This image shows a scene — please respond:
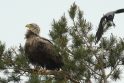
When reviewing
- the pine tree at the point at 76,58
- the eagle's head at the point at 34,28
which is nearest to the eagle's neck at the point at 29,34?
the eagle's head at the point at 34,28

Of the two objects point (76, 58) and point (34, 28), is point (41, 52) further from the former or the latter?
point (76, 58)

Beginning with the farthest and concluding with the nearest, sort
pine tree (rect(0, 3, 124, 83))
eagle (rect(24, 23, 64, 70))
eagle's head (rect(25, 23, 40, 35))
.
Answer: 1. eagle's head (rect(25, 23, 40, 35))
2. eagle (rect(24, 23, 64, 70))
3. pine tree (rect(0, 3, 124, 83))

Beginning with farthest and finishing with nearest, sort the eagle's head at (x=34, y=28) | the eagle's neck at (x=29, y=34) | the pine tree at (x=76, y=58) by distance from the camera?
the eagle's head at (x=34, y=28) → the eagle's neck at (x=29, y=34) → the pine tree at (x=76, y=58)

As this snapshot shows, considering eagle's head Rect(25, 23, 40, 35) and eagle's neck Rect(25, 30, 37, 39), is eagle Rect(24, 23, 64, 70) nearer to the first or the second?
eagle's neck Rect(25, 30, 37, 39)

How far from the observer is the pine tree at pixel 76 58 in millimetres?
5234

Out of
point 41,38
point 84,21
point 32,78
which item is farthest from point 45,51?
point 32,78

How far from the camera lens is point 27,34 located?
770cm

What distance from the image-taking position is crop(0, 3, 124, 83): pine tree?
523 cm

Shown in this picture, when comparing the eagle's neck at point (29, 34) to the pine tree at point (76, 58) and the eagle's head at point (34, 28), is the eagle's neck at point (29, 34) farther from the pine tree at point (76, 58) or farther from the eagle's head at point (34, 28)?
the pine tree at point (76, 58)

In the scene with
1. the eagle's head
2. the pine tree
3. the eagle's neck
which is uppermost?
the eagle's head

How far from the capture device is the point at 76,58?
5207 millimetres

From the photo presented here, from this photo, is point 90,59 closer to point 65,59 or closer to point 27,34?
point 65,59

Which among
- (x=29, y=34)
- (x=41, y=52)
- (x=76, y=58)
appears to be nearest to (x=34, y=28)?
(x=29, y=34)

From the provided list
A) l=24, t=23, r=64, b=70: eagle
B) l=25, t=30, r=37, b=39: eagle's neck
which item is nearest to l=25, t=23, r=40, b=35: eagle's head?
l=25, t=30, r=37, b=39: eagle's neck
